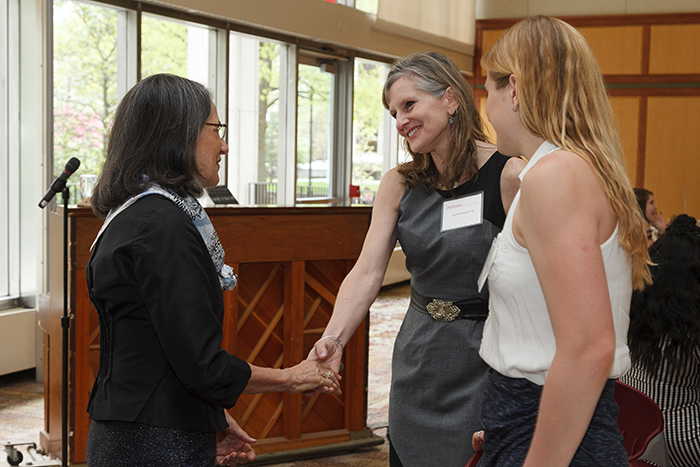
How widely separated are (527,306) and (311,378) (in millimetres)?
879

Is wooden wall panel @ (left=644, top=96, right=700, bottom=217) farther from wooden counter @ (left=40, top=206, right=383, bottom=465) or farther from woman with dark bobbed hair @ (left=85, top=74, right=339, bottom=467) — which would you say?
woman with dark bobbed hair @ (left=85, top=74, right=339, bottom=467)

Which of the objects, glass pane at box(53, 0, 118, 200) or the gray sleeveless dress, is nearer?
the gray sleeveless dress

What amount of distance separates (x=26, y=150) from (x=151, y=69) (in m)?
1.33

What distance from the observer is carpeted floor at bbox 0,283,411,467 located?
3.41m

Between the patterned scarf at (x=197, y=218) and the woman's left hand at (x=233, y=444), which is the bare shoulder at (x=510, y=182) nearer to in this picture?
the patterned scarf at (x=197, y=218)

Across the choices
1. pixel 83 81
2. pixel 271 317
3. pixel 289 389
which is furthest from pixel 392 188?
pixel 83 81

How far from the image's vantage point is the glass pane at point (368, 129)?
8180mm

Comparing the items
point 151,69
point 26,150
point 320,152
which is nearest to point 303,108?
point 320,152

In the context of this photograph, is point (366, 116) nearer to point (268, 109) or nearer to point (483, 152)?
point (268, 109)

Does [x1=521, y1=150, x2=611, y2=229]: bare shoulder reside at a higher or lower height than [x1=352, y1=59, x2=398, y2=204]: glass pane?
lower

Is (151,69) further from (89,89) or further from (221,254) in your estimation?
(221,254)

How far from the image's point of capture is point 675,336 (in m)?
2.16

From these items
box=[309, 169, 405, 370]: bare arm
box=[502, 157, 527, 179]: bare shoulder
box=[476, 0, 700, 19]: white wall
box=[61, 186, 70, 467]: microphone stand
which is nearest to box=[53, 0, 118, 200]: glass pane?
box=[61, 186, 70, 467]: microphone stand

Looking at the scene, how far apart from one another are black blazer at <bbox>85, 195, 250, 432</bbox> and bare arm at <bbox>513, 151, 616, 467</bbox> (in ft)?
2.20
